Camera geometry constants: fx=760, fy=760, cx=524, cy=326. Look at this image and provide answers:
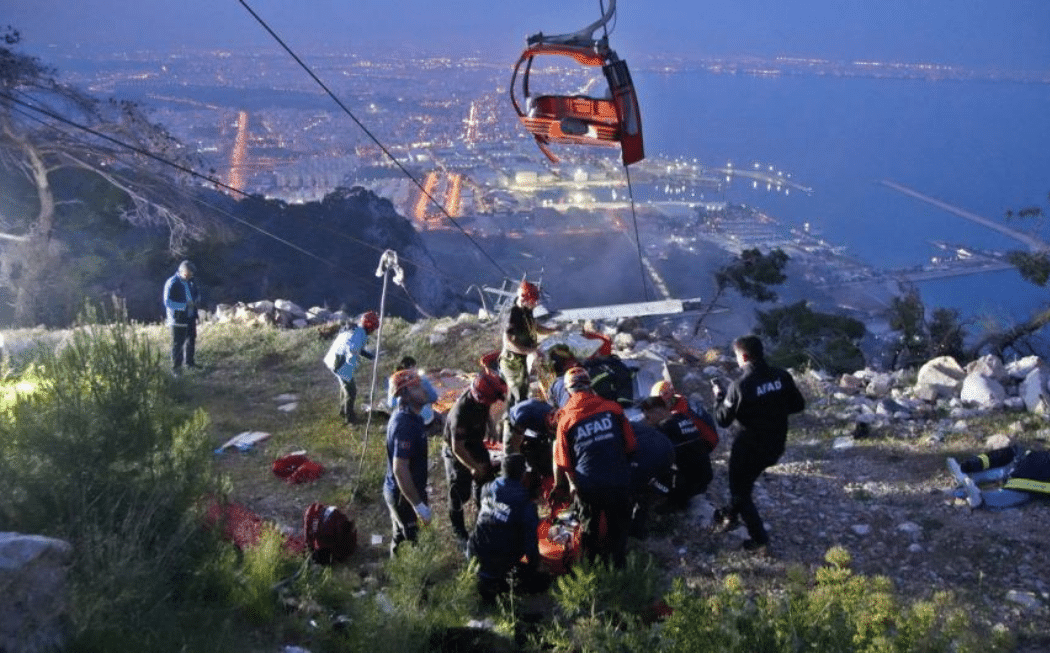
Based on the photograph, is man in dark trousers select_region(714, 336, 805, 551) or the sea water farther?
the sea water

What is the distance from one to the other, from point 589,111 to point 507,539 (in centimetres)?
415

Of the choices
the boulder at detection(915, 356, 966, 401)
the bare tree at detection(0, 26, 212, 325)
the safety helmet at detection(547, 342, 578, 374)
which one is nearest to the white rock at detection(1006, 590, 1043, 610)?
the safety helmet at detection(547, 342, 578, 374)

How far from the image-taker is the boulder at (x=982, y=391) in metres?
9.56

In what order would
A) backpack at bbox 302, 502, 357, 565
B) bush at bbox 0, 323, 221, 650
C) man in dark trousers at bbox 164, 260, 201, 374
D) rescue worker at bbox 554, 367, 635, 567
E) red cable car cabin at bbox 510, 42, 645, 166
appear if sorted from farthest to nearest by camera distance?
man in dark trousers at bbox 164, 260, 201, 374 → red cable car cabin at bbox 510, 42, 645, 166 → backpack at bbox 302, 502, 357, 565 → rescue worker at bbox 554, 367, 635, 567 → bush at bbox 0, 323, 221, 650

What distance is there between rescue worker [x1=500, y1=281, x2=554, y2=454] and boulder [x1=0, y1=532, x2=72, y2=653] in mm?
4498

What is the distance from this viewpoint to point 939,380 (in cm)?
1032

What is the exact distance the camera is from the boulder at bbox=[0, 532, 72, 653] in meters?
3.55

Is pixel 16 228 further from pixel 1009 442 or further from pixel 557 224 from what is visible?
pixel 557 224

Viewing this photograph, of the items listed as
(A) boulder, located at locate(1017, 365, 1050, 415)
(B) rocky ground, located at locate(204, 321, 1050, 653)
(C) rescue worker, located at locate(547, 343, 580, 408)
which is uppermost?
(C) rescue worker, located at locate(547, 343, 580, 408)

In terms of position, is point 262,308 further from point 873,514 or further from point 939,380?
point 873,514

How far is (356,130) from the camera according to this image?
67.0 meters

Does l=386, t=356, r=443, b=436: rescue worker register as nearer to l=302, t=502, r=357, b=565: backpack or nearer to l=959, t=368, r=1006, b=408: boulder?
l=302, t=502, r=357, b=565: backpack

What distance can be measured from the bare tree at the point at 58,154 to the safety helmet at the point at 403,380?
37.7 feet

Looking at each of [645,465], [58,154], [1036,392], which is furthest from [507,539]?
[58,154]
